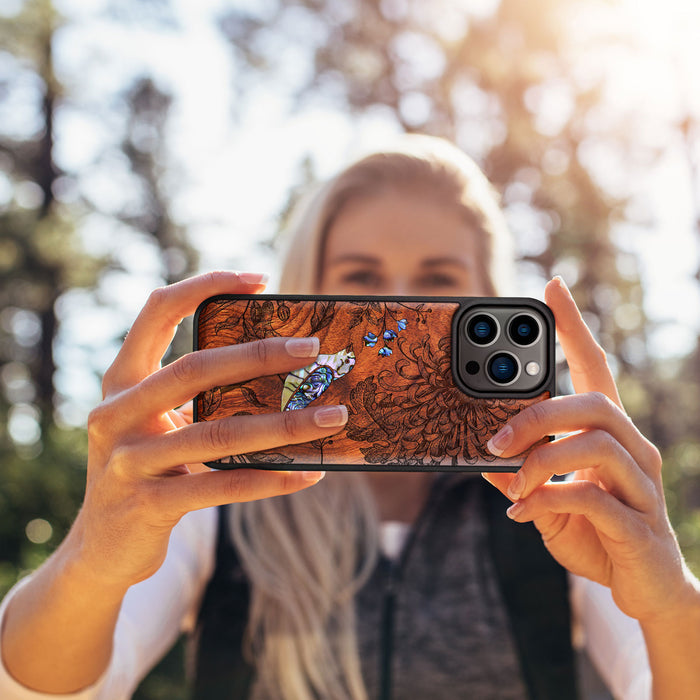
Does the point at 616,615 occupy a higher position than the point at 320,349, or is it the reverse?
the point at 320,349

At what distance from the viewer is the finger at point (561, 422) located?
46.6 inches

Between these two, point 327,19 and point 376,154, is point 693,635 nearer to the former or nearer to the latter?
point 376,154

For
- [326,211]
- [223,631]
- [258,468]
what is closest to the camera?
[258,468]

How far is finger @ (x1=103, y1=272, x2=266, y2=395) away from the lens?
1.28 metres

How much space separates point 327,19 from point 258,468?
1103cm

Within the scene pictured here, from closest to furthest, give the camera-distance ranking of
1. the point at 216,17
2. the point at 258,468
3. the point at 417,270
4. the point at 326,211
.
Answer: the point at 258,468
the point at 417,270
the point at 326,211
the point at 216,17

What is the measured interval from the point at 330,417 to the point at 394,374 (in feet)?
0.68

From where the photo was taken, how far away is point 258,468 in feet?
4.15

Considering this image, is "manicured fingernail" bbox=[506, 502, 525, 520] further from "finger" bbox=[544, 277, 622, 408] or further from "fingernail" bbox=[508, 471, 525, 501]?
"finger" bbox=[544, 277, 622, 408]

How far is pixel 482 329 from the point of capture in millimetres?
1317

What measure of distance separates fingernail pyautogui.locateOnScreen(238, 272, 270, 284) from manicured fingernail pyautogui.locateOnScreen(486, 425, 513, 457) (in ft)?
1.96

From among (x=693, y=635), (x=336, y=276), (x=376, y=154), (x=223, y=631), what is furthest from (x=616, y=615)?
(x=376, y=154)

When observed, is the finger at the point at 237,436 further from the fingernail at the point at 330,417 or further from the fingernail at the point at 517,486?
the fingernail at the point at 517,486

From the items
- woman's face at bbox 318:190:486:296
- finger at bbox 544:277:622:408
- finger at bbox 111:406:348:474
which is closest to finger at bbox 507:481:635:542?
finger at bbox 544:277:622:408
